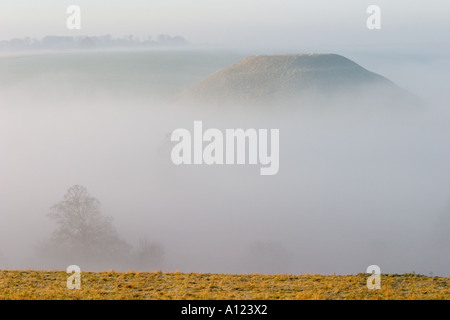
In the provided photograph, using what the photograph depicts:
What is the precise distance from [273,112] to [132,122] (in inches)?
1840

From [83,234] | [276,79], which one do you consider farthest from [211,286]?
[276,79]

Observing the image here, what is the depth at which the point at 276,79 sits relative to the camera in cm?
17812

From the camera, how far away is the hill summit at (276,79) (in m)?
174

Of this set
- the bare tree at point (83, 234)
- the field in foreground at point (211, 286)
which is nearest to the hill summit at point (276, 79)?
the bare tree at point (83, 234)

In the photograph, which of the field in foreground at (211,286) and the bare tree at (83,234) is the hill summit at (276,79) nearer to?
the bare tree at (83,234)

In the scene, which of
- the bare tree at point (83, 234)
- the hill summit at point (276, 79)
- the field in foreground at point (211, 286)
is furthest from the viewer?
the hill summit at point (276, 79)

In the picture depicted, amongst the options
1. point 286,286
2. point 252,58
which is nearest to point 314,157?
point 252,58

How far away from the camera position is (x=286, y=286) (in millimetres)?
30516

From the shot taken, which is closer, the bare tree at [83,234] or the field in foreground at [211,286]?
the field in foreground at [211,286]

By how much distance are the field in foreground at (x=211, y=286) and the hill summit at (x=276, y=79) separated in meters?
143

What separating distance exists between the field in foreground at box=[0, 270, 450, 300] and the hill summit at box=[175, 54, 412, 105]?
143 meters

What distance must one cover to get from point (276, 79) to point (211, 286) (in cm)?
15207
